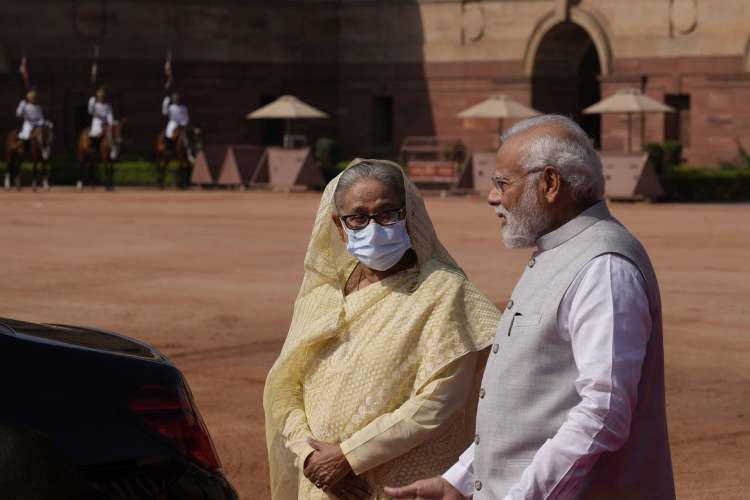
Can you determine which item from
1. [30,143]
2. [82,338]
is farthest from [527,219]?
[30,143]

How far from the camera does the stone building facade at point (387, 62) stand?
40188 mm

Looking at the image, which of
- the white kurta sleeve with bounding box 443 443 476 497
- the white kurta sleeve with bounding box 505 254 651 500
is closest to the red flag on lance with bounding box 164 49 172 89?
the white kurta sleeve with bounding box 443 443 476 497

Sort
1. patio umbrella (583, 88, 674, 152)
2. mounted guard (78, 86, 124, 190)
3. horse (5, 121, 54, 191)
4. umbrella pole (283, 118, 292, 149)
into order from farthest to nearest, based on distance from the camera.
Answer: umbrella pole (283, 118, 292, 149) → mounted guard (78, 86, 124, 190) → horse (5, 121, 54, 191) → patio umbrella (583, 88, 674, 152)

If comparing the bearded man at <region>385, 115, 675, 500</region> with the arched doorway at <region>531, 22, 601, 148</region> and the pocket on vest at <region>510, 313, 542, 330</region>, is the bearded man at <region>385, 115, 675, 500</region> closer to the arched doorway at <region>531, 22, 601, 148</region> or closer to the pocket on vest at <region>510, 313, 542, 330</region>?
the pocket on vest at <region>510, 313, 542, 330</region>

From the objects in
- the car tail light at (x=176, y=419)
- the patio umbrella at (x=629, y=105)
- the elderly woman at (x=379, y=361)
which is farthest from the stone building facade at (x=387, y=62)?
the car tail light at (x=176, y=419)

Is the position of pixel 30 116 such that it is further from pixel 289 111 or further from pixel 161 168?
pixel 289 111

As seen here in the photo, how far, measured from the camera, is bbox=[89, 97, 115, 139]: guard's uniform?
128ft

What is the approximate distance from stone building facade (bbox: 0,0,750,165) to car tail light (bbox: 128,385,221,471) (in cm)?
3551

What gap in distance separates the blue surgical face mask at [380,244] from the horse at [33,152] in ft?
109

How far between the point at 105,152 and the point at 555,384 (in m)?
34.6

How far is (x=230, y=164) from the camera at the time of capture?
127 feet

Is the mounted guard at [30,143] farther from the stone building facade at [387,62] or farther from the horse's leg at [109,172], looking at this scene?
the stone building facade at [387,62]

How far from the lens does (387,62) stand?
152 feet

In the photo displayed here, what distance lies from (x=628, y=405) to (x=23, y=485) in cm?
181
